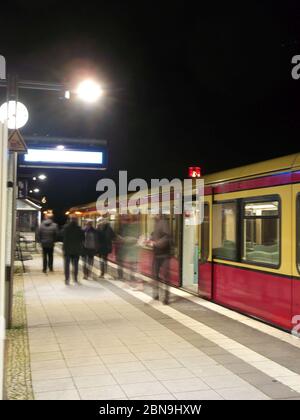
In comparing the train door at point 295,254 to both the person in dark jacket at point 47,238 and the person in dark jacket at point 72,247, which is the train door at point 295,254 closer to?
the person in dark jacket at point 72,247

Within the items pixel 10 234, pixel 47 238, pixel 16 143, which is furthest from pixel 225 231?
pixel 47 238

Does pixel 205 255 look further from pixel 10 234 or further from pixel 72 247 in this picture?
pixel 72 247

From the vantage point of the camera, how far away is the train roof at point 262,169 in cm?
681

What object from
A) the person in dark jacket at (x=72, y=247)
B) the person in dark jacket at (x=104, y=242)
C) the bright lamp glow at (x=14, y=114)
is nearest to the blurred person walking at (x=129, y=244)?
the person in dark jacket at (x=104, y=242)

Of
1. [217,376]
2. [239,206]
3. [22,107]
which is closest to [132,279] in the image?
[239,206]

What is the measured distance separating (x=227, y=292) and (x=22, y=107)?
4565 mm

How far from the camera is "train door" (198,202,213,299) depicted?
936 centimetres

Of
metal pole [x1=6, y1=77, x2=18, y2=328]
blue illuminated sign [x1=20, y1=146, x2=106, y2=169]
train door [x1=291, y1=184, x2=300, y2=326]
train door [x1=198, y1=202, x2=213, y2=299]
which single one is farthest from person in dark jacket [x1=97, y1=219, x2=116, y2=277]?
train door [x1=291, y1=184, x2=300, y2=326]

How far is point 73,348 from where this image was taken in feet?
20.1

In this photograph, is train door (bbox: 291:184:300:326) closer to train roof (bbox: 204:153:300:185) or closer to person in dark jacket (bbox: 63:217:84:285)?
train roof (bbox: 204:153:300:185)

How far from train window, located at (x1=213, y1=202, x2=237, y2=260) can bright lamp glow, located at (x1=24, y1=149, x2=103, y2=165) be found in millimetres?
5110

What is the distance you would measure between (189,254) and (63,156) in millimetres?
4538
